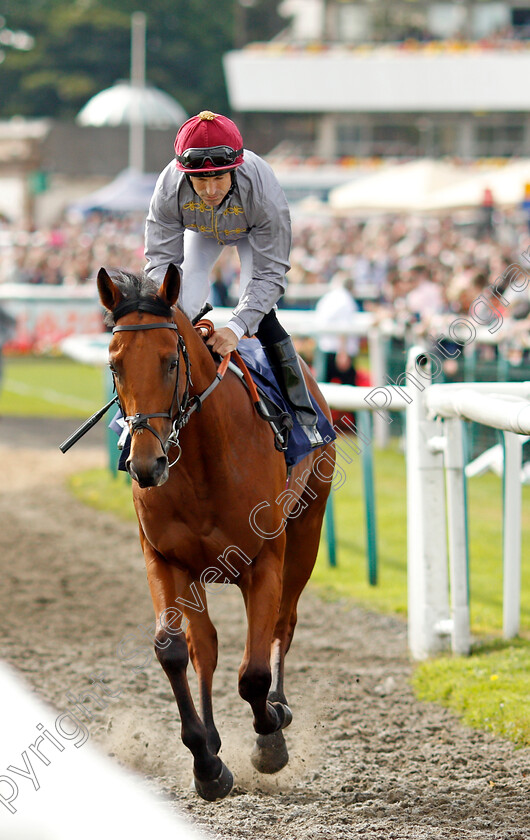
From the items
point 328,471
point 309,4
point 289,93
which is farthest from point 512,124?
point 328,471

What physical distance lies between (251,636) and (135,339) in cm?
114

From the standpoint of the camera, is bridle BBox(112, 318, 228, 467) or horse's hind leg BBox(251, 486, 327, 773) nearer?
bridle BBox(112, 318, 228, 467)

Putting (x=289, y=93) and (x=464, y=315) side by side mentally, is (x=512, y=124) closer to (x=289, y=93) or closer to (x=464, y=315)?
(x=289, y=93)

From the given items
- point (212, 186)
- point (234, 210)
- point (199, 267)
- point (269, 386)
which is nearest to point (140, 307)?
point (212, 186)

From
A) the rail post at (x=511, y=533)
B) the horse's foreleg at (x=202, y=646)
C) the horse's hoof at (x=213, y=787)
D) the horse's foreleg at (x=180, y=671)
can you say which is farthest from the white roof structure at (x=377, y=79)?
the horse's hoof at (x=213, y=787)

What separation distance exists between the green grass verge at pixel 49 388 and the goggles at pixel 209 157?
9343mm

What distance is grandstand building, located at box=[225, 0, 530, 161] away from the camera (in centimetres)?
4853

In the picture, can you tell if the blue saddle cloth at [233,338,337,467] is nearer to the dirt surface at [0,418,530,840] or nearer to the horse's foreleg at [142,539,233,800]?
the horse's foreleg at [142,539,233,800]

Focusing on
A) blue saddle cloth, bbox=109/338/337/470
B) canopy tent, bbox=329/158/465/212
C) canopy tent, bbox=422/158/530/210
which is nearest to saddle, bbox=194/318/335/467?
blue saddle cloth, bbox=109/338/337/470

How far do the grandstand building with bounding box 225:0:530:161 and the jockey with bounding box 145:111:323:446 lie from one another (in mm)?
46716

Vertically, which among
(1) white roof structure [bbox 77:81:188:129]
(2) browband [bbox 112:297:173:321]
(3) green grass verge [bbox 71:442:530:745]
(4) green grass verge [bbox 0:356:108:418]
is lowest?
(4) green grass verge [bbox 0:356:108:418]

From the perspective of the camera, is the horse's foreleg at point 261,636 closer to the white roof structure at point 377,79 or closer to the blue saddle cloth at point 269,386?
the blue saddle cloth at point 269,386

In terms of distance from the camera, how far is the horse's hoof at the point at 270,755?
403cm

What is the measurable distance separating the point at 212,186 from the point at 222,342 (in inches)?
20.9
